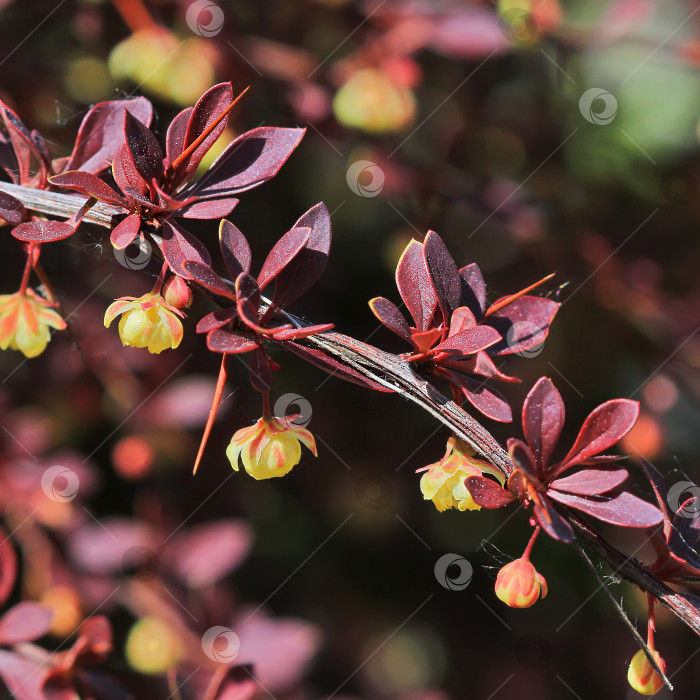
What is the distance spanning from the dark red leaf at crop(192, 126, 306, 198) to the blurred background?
1.53ft

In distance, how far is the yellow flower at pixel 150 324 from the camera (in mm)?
530

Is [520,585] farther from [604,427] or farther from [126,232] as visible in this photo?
[126,232]

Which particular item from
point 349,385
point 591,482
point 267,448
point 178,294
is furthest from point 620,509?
point 349,385

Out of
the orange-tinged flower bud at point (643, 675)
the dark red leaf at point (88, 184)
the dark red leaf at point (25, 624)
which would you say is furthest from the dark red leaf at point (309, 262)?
the dark red leaf at point (25, 624)

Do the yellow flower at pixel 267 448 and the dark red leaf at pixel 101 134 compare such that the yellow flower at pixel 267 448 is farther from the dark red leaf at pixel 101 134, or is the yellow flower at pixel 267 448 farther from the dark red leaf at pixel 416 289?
the dark red leaf at pixel 101 134

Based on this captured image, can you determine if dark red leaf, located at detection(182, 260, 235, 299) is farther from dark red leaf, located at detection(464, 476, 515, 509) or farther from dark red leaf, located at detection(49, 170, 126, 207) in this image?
dark red leaf, located at detection(464, 476, 515, 509)

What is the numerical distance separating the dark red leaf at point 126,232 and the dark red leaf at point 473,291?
267 mm

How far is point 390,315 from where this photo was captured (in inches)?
21.5

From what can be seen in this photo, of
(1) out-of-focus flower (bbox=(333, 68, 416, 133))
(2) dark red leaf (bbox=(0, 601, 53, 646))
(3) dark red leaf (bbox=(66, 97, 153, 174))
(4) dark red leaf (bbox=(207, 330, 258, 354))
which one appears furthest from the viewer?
(1) out-of-focus flower (bbox=(333, 68, 416, 133))

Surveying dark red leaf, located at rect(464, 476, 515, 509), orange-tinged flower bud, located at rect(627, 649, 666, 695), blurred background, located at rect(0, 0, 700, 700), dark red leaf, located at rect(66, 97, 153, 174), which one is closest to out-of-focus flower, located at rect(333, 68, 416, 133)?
blurred background, located at rect(0, 0, 700, 700)

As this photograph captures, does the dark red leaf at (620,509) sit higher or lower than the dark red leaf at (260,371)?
higher

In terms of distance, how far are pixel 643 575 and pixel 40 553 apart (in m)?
0.88

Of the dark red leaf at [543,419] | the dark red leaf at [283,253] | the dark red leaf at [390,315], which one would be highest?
the dark red leaf at [543,419]

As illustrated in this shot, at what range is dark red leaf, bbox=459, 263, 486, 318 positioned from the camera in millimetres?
576
